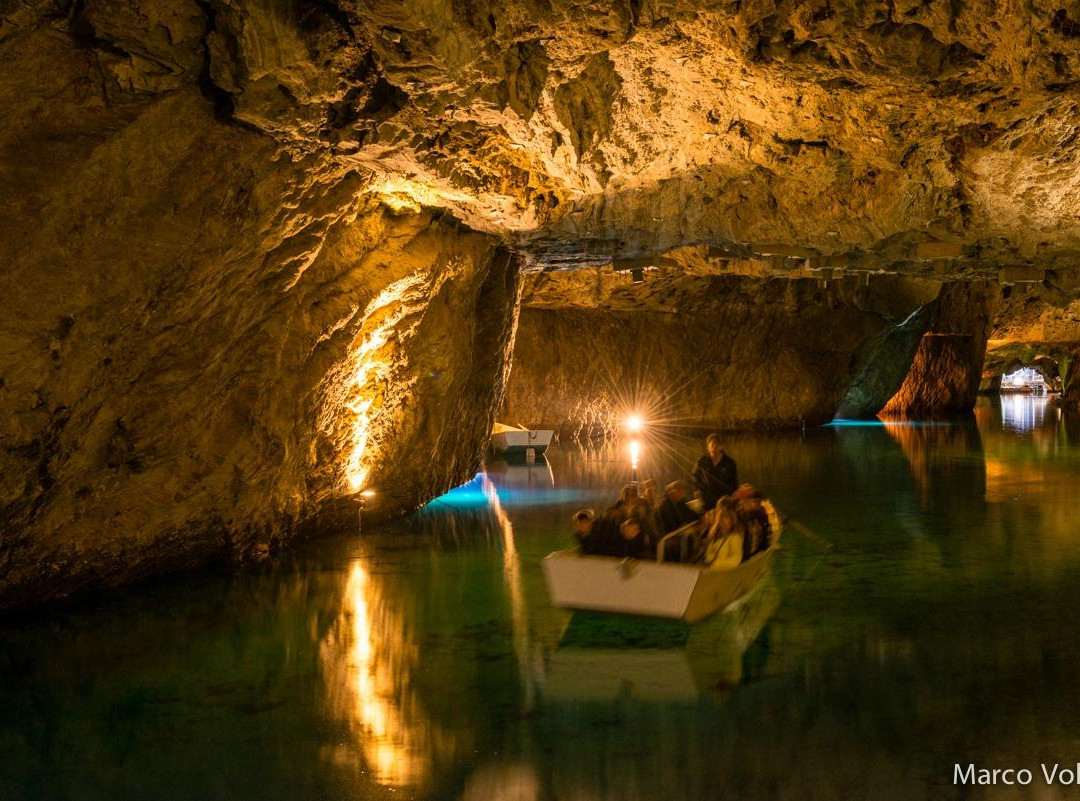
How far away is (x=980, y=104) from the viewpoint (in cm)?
826

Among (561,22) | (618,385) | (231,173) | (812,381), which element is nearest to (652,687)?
(561,22)

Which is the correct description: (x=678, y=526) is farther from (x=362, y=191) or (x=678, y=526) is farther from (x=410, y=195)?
(x=410, y=195)

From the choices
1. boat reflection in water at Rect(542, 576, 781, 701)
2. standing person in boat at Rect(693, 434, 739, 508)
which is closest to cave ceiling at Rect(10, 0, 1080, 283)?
standing person in boat at Rect(693, 434, 739, 508)

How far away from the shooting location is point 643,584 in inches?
300

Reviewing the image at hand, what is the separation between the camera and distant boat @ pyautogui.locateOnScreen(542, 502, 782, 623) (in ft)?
24.7

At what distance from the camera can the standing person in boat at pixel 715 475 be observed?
10555 mm

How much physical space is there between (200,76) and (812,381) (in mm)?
24563

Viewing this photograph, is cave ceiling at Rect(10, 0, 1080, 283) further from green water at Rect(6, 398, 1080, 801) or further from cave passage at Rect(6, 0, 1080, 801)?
green water at Rect(6, 398, 1080, 801)

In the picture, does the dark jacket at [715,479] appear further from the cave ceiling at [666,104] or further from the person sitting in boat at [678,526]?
the cave ceiling at [666,104]

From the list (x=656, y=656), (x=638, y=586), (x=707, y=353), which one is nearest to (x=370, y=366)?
(x=638, y=586)

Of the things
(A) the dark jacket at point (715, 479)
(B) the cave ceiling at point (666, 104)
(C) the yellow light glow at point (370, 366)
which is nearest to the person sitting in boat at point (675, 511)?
→ (A) the dark jacket at point (715, 479)

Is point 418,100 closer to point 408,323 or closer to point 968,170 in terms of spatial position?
point 408,323

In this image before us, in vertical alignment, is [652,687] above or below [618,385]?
below

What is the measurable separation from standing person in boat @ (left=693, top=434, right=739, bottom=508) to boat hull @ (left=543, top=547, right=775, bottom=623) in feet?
7.70
